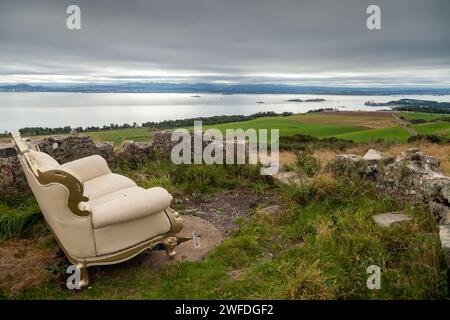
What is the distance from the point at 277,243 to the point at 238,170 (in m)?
3.18

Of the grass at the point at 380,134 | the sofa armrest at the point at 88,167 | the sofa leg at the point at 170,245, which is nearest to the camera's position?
the sofa leg at the point at 170,245

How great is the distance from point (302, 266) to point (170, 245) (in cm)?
145

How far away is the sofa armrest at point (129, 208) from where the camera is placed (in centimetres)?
313

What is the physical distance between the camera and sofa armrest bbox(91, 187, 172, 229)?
10.3 ft

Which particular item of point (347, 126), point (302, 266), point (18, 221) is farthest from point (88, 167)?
point (347, 126)

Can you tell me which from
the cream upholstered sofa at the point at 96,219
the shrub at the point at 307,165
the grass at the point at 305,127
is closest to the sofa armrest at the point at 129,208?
the cream upholstered sofa at the point at 96,219

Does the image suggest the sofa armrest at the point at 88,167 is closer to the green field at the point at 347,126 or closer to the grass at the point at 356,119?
the green field at the point at 347,126

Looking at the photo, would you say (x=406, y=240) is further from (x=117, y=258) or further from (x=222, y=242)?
(x=117, y=258)

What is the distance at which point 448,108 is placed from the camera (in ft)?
149

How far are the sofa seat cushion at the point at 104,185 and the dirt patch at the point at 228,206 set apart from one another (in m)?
1.24

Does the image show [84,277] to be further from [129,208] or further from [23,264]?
[23,264]

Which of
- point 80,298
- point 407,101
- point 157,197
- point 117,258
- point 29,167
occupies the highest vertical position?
point 407,101

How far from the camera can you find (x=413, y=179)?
4.95m
